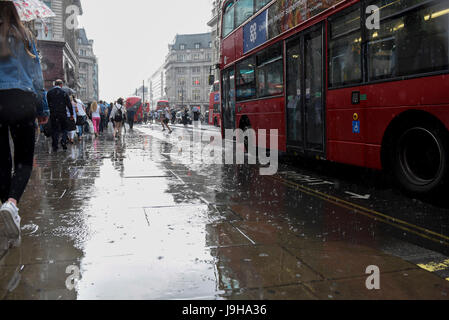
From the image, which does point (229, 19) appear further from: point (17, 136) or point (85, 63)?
point (85, 63)

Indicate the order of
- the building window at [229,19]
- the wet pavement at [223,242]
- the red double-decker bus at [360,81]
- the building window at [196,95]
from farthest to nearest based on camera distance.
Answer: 1. the building window at [196,95]
2. the building window at [229,19]
3. the red double-decker bus at [360,81]
4. the wet pavement at [223,242]

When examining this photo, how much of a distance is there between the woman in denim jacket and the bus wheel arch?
164 inches

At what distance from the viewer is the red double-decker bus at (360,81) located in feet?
16.6

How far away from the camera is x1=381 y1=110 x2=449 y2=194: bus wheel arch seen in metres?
4.93

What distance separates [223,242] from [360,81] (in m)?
3.80

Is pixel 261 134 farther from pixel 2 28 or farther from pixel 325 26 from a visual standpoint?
pixel 2 28

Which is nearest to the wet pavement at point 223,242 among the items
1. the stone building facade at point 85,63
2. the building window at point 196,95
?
the stone building facade at point 85,63

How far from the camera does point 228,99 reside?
13.1m

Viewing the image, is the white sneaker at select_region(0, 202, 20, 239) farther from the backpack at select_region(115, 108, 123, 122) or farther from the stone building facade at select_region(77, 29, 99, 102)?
the stone building facade at select_region(77, 29, 99, 102)

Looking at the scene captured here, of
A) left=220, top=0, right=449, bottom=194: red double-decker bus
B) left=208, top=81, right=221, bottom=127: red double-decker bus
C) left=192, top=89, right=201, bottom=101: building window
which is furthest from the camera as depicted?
left=192, top=89, right=201, bottom=101: building window

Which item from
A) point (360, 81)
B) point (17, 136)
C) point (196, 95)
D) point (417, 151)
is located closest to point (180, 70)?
point (196, 95)

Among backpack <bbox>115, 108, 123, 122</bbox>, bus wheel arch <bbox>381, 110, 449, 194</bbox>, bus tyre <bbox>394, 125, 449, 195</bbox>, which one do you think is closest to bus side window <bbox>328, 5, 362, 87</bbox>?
bus wheel arch <bbox>381, 110, 449, 194</bbox>

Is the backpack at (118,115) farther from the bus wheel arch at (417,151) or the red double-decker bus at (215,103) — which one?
the red double-decker bus at (215,103)

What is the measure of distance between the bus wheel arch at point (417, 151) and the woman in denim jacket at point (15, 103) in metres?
4.17
